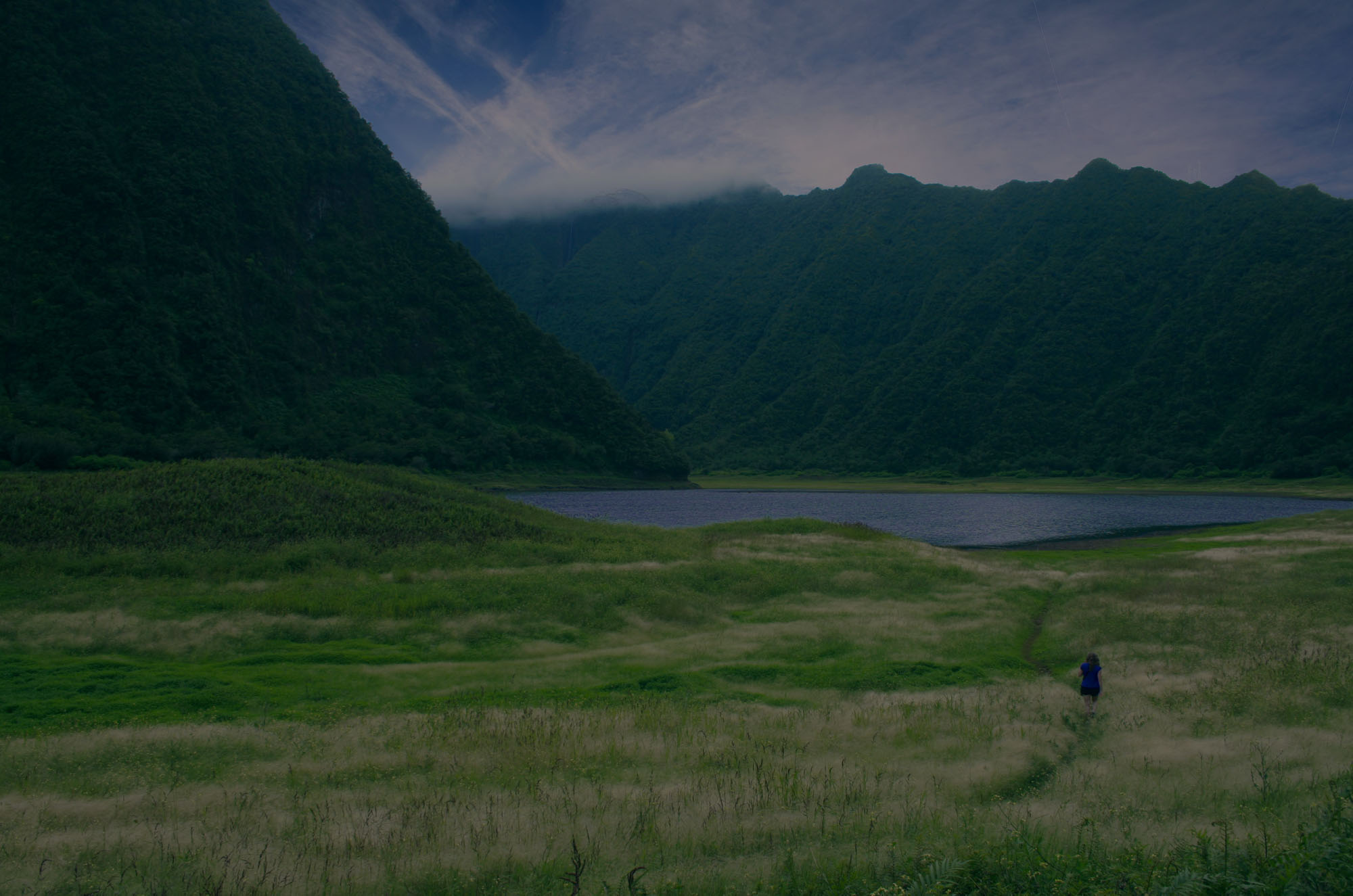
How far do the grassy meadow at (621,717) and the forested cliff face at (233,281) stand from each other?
249 feet

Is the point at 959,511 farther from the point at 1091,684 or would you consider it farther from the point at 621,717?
the point at 621,717

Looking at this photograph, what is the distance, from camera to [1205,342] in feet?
652

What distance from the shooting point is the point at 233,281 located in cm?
14400

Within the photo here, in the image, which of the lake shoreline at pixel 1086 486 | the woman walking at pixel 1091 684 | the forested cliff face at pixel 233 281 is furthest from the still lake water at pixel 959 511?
the woman walking at pixel 1091 684

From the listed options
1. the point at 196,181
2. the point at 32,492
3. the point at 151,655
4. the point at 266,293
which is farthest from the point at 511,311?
the point at 151,655

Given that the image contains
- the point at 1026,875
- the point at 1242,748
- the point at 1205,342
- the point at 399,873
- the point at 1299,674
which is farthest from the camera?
the point at 1205,342

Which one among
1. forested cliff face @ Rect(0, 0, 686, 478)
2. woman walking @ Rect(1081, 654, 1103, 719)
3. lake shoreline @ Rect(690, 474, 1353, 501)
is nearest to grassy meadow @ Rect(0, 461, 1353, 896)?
woman walking @ Rect(1081, 654, 1103, 719)

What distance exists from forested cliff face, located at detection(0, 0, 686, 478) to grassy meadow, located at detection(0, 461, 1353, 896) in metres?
75.8

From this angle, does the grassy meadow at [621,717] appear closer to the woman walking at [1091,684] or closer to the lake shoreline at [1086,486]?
the woman walking at [1091,684]

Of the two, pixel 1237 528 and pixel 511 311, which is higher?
pixel 511 311

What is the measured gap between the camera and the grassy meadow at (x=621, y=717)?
10.8m

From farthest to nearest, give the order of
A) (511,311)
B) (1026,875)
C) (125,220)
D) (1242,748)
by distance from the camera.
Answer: (511,311) < (125,220) < (1242,748) < (1026,875)

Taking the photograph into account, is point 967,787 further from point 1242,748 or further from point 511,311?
point 511,311

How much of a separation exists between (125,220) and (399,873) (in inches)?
6145
